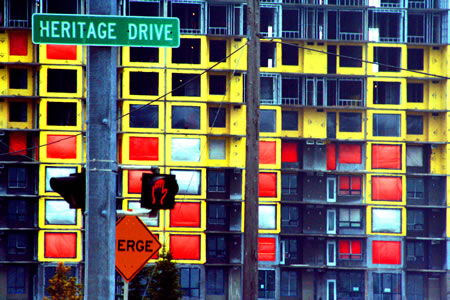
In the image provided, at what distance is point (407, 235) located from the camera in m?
70.8

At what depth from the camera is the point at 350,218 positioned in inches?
2741

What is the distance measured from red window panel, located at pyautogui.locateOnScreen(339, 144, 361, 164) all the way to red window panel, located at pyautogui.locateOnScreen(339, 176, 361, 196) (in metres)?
1.45

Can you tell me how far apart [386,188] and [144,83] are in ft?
76.6

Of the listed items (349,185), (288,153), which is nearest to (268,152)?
(288,153)

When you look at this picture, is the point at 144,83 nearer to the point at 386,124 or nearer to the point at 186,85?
the point at 186,85

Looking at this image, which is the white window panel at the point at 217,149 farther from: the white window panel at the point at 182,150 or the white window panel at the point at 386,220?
the white window panel at the point at 386,220

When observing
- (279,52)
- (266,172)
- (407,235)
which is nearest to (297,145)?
(266,172)

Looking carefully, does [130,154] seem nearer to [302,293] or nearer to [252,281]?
[302,293]

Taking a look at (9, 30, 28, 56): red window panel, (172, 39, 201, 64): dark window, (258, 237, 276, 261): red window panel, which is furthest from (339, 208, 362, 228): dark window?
(9, 30, 28, 56): red window panel

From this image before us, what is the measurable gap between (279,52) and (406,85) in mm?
12009

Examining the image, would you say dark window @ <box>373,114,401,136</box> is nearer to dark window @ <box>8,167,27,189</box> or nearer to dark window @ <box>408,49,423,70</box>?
dark window @ <box>408,49,423,70</box>

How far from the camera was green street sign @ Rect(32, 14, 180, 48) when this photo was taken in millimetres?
8133

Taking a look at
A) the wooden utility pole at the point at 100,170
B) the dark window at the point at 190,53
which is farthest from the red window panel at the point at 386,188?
the wooden utility pole at the point at 100,170

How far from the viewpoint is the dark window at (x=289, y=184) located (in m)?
69.9
